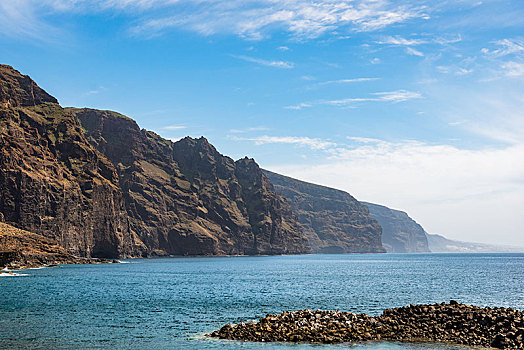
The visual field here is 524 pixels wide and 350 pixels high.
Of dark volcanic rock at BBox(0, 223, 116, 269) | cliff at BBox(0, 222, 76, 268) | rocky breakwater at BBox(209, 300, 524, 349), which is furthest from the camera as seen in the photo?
cliff at BBox(0, 222, 76, 268)

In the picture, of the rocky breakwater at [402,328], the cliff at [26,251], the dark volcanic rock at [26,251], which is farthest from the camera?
the cliff at [26,251]

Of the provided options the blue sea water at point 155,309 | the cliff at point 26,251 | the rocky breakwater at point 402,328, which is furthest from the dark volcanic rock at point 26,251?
the rocky breakwater at point 402,328

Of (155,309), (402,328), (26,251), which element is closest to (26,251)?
(26,251)

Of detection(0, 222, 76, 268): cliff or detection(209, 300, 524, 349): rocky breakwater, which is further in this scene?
detection(0, 222, 76, 268): cliff

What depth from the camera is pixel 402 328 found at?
41.8 metres

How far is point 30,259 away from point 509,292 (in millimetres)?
134022

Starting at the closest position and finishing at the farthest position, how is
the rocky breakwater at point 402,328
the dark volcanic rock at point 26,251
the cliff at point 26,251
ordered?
the rocky breakwater at point 402,328 < the dark volcanic rock at point 26,251 < the cliff at point 26,251

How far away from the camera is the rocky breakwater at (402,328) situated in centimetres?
3856

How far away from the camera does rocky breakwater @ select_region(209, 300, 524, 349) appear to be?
38.6 metres

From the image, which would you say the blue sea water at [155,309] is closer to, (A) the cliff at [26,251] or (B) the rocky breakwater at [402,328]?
(B) the rocky breakwater at [402,328]

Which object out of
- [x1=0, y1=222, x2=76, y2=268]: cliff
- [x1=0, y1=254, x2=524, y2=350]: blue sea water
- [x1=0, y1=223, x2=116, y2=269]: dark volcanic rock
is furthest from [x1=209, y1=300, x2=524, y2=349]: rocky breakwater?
[x1=0, y1=222, x2=76, y2=268]: cliff

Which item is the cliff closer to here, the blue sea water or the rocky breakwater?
the blue sea water

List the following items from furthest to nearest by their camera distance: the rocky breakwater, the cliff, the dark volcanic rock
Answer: the cliff
the dark volcanic rock
the rocky breakwater

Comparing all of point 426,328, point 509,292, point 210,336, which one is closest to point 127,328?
point 210,336
